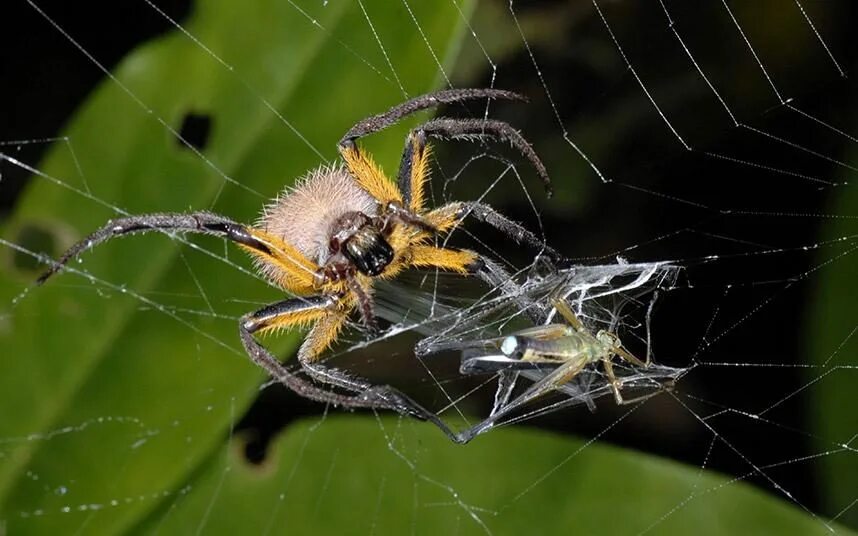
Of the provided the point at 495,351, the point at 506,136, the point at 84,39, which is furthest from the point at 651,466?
the point at 84,39

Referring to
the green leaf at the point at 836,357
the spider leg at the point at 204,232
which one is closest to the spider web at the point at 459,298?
the green leaf at the point at 836,357

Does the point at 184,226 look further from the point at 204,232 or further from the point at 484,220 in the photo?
the point at 484,220

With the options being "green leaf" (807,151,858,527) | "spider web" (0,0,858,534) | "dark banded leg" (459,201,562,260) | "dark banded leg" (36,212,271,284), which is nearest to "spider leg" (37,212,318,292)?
"dark banded leg" (36,212,271,284)

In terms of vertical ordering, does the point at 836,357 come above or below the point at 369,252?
below

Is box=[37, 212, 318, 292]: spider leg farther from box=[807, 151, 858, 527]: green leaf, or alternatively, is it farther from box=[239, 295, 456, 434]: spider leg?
box=[807, 151, 858, 527]: green leaf

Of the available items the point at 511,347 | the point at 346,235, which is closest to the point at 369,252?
the point at 346,235

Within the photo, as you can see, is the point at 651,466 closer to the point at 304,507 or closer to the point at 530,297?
the point at 530,297

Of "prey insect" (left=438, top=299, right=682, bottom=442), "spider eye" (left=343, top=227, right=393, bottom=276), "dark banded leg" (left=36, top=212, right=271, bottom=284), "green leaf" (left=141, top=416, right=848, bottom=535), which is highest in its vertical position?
"dark banded leg" (left=36, top=212, right=271, bottom=284)
